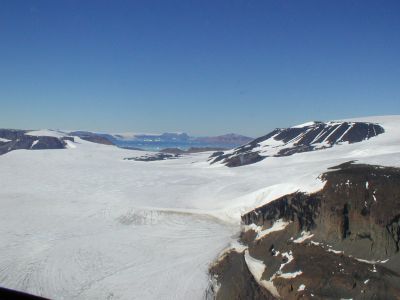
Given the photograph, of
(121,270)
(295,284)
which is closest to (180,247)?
(121,270)

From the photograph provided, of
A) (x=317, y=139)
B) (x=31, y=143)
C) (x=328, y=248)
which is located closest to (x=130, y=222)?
(x=328, y=248)

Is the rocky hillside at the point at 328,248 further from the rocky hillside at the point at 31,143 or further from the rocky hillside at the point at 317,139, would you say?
the rocky hillside at the point at 31,143

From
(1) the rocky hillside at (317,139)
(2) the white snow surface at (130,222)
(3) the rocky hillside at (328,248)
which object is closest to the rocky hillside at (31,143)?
(2) the white snow surface at (130,222)

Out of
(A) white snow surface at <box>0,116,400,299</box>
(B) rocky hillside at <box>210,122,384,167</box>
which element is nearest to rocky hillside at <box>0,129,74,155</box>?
(A) white snow surface at <box>0,116,400,299</box>

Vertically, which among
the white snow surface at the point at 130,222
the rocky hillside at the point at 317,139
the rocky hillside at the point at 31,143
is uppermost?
the rocky hillside at the point at 317,139

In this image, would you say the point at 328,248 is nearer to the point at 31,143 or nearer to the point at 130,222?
the point at 130,222

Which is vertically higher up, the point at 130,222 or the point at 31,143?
the point at 31,143
